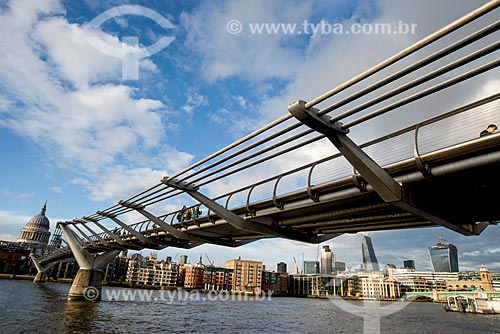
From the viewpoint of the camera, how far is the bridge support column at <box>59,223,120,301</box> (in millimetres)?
44625

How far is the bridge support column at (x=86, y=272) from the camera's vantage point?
44.6 metres

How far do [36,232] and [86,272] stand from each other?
132601mm

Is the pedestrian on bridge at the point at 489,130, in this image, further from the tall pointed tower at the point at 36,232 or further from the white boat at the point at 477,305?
the tall pointed tower at the point at 36,232

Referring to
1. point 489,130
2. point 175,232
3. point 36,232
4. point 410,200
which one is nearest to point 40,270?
point 36,232

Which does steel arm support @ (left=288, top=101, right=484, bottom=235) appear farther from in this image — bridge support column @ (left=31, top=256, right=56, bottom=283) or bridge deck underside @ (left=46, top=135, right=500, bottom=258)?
bridge support column @ (left=31, top=256, right=56, bottom=283)

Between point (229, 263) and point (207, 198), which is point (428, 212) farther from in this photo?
point (229, 263)

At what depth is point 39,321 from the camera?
25797mm

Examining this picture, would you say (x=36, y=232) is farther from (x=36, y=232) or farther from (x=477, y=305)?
(x=477, y=305)

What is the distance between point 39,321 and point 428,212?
2882 cm

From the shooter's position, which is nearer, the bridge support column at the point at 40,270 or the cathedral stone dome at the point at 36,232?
the bridge support column at the point at 40,270

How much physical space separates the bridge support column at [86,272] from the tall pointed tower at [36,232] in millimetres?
120408

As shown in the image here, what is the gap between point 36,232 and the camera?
6063 inches

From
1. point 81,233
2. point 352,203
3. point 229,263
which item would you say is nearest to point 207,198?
point 352,203

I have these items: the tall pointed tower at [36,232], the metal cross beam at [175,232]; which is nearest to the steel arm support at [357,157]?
the metal cross beam at [175,232]
